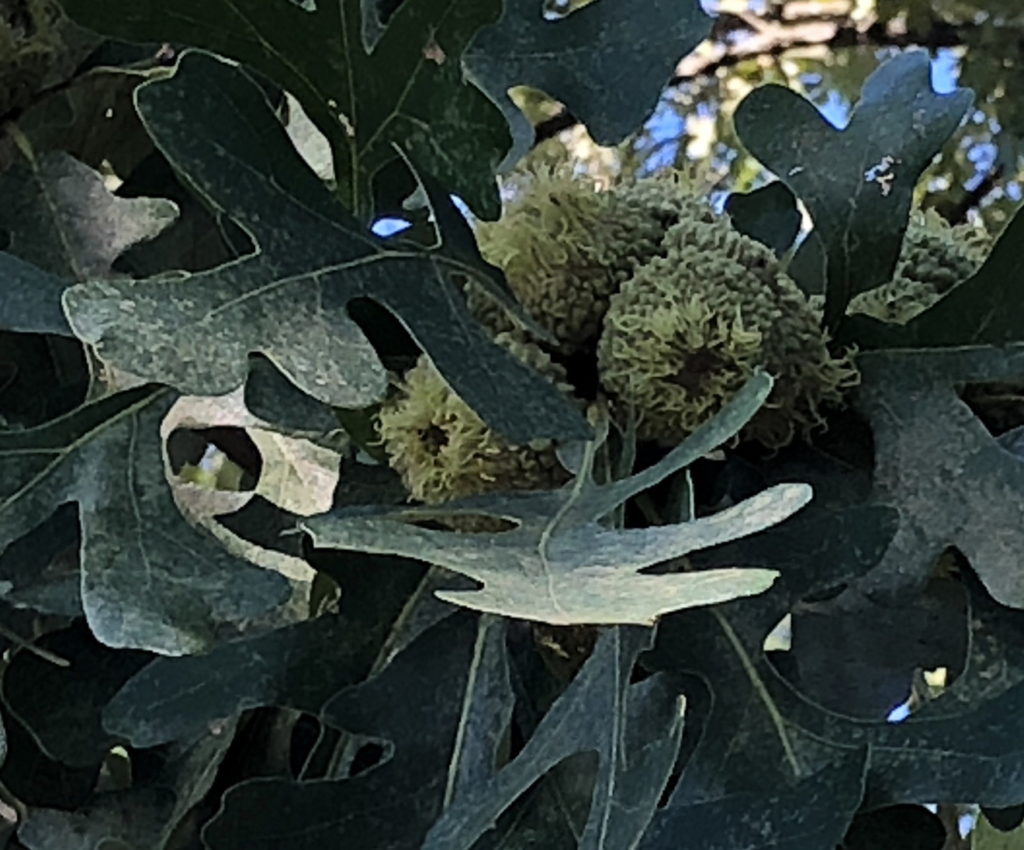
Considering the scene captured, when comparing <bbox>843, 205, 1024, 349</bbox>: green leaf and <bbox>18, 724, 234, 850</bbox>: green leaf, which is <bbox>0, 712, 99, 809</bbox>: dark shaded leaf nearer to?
<bbox>18, 724, 234, 850</bbox>: green leaf

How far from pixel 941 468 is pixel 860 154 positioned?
0.35 feet

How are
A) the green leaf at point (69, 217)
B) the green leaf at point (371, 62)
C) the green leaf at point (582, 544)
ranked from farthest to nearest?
the green leaf at point (69, 217), the green leaf at point (371, 62), the green leaf at point (582, 544)

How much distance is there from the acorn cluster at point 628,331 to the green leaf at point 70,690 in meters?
0.12

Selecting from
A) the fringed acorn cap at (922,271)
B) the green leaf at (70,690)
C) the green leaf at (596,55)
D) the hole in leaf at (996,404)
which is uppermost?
the green leaf at (596,55)

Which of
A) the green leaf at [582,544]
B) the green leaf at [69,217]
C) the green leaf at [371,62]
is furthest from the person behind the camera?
the green leaf at [69,217]

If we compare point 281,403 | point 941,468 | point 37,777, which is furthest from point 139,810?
point 941,468

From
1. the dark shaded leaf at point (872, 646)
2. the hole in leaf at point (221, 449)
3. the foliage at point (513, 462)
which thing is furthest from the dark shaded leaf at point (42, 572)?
the dark shaded leaf at point (872, 646)

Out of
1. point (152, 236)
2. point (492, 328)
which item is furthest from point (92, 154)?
point (492, 328)

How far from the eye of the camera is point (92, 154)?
68 centimetres

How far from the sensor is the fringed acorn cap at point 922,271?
0.56 m

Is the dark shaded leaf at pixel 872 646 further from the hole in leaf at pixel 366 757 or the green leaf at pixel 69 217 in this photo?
the green leaf at pixel 69 217

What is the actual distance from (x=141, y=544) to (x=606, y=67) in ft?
0.59

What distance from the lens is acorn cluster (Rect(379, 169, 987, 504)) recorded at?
50 centimetres

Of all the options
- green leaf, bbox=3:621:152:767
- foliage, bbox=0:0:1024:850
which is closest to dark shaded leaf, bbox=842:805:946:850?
foliage, bbox=0:0:1024:850
